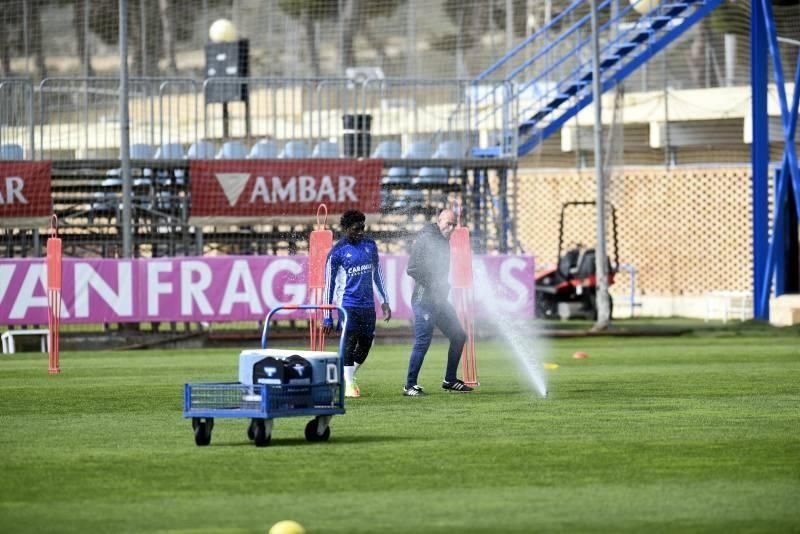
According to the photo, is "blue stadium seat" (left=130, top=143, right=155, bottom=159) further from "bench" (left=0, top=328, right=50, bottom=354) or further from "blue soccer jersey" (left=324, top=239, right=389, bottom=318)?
"blue soccer jersey" (left=324, top=239, right=389, bottom=318)

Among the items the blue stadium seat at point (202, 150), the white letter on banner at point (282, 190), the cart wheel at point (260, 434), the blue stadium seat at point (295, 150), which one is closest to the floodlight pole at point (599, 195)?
the blue stadium seat at point (295, 150)

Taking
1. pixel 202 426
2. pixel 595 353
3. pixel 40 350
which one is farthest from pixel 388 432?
pixel 40 350

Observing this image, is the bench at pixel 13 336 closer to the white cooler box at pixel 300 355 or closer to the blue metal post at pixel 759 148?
the blue metal post at pixel 759 148

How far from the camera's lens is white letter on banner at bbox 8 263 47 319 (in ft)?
96.9

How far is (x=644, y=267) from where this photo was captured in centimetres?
4569

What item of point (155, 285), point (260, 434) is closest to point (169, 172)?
point (155, 285)

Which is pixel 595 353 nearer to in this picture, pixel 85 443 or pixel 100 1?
pixel 85 443

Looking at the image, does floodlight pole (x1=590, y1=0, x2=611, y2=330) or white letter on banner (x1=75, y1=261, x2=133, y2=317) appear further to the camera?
floodlight pole (x1=590, y1=0, x2=611, y2=330)

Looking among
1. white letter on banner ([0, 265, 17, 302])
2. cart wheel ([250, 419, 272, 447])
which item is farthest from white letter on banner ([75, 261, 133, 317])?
cart wheel ([250, 419, 272, 447])

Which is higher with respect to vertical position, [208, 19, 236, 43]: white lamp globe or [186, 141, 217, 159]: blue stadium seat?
[208, 19, 236, 43]: white lamp globe

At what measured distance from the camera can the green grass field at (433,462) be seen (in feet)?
29.5

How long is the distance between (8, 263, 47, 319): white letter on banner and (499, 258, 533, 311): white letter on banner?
8.66 m

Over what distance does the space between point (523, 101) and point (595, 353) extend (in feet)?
70.2

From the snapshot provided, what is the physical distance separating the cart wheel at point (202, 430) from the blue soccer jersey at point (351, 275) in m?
3.86
